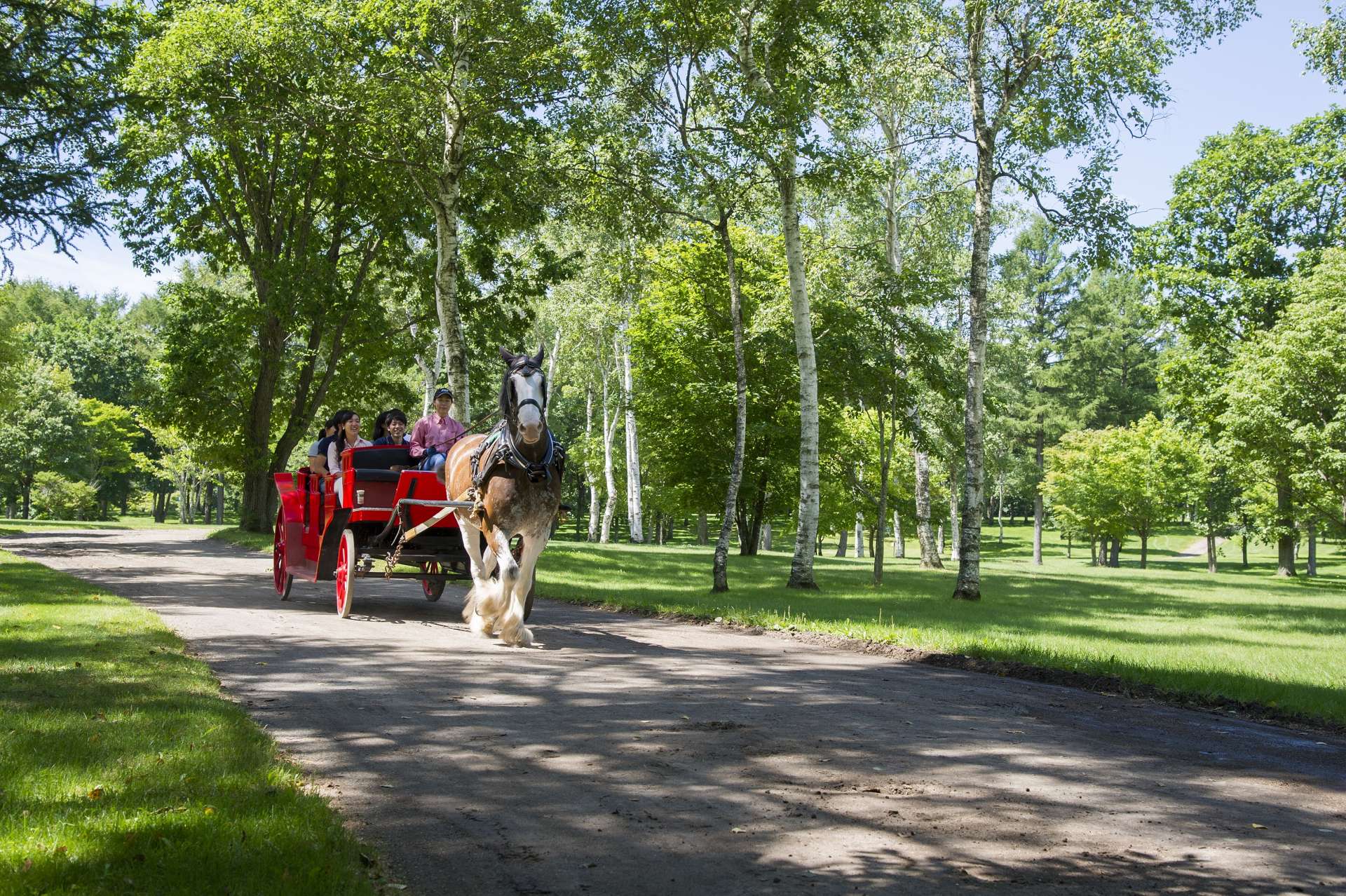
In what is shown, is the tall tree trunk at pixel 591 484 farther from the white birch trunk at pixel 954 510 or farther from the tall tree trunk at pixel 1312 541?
the tall tree trunk at pixel 1312 541

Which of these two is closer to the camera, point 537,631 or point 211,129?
point 537,631

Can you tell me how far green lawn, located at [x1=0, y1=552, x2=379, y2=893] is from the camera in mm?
3965

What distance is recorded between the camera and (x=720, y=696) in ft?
27.4

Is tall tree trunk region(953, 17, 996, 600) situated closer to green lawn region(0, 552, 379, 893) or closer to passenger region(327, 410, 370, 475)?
passenger region(327, 410, 370, 475)

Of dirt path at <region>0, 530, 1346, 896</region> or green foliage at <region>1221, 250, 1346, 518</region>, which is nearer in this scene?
dirt path at <region>0, 530, 1346, 896</region>

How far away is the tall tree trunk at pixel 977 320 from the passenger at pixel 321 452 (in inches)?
469

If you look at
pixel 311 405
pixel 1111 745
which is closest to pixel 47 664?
pixel 1111 745

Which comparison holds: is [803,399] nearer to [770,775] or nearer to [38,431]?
[770,775]

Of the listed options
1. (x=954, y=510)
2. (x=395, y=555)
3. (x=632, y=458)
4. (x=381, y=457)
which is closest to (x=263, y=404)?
(x=381, y=457)

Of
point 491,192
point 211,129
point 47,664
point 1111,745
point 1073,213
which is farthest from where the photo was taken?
point 211,129

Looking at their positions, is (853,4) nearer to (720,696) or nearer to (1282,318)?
(720,696)

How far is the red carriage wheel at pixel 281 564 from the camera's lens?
1454cm

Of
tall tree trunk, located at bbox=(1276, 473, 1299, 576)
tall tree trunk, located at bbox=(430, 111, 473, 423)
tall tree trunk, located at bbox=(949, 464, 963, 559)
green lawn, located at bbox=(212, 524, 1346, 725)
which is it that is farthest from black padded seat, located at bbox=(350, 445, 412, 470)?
tall tree trunk, located at bbox=(949, 464, 963, 559)

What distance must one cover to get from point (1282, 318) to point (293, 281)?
104 feet
